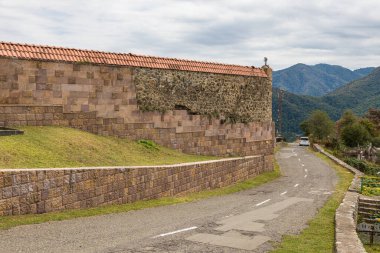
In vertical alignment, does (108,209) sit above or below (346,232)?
above

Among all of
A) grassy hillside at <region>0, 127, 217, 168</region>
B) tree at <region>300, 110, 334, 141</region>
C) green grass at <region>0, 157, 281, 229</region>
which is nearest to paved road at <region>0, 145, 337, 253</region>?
green grass at <region>0, 157, 281, 229</region>

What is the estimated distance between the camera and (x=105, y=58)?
742 inches

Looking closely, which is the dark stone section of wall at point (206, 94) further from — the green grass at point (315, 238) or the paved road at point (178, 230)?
the green grass at point (315, 238)

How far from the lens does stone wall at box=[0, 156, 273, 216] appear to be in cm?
949

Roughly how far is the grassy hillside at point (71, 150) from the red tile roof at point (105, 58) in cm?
300

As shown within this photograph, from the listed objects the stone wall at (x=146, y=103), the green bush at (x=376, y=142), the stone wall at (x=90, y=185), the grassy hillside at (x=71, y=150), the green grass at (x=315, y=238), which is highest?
the stone wall at (x=146, y=103)

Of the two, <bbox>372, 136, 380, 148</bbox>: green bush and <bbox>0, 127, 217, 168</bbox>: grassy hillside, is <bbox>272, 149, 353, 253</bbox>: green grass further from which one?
<bbox>372, 136, 380, 148</bbox>: green bush

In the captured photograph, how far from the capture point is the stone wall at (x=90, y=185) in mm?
9492

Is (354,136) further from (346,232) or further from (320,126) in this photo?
(346,232)

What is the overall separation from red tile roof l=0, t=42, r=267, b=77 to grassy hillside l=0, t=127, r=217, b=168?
3.00m

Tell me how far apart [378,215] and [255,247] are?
39.4 feet

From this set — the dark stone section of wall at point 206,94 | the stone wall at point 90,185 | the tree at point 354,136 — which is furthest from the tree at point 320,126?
the stone wall at point 90,185

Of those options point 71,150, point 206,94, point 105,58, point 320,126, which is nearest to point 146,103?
point 105,58

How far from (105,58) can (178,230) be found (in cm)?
1104
